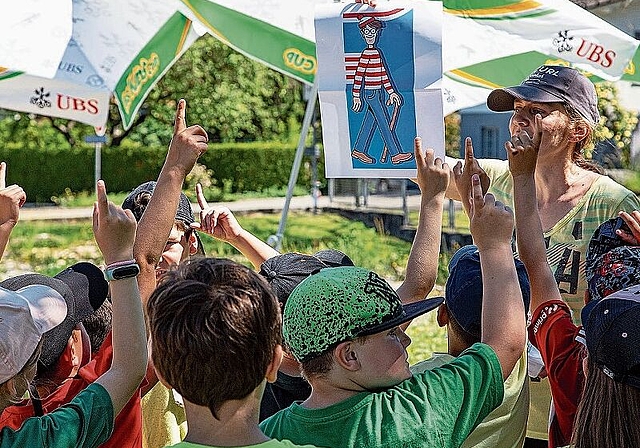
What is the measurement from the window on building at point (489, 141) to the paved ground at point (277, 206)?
184 centimetres

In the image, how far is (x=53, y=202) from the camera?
75.7 ft

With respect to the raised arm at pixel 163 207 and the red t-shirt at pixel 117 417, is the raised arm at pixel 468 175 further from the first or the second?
the red t-shirt at pixel 117 417

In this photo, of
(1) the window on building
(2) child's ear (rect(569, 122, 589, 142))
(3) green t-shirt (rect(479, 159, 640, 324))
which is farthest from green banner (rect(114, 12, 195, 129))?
(1) the window on building

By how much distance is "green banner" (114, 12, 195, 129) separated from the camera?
21.6 ft

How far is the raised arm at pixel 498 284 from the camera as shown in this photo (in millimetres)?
1962

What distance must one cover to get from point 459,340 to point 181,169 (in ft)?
2.79

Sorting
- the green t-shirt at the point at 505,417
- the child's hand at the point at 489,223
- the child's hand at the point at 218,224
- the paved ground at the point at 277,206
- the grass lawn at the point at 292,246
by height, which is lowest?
the paved ground at the point at 277,206

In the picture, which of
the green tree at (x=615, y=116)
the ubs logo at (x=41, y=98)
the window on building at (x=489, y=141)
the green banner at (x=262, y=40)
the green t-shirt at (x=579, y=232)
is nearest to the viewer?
the green t-shirt at (x=579, y=232)

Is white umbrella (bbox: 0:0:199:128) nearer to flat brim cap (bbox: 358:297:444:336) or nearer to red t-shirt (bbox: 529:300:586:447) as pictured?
red t-shirt (bbox: 529:300:586:447)

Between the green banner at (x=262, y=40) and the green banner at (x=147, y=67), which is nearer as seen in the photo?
the green banner at (x=262, y=40)

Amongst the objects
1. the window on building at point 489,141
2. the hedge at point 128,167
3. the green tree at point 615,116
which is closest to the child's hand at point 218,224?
the green tree at point 615,116

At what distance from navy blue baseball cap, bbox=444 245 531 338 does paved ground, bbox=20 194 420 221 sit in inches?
585

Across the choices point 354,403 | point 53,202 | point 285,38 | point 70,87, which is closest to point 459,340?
point 354,403

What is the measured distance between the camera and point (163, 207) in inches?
95.9
